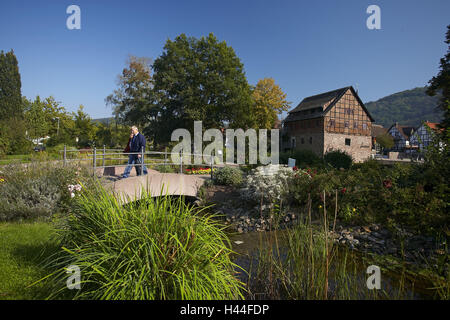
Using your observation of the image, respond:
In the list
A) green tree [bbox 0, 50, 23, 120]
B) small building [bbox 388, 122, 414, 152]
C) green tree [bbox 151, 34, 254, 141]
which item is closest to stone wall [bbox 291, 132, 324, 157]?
green tree [bbox 151, 34, 254, 141]

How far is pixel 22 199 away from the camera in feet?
23.3

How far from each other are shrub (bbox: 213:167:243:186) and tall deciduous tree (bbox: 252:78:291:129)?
23.1 meters

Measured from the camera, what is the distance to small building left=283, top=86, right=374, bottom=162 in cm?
3406

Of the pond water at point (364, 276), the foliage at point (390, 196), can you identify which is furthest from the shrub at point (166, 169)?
the pond water at point (364, 276)

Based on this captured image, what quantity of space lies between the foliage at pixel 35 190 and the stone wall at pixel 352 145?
31.4 m

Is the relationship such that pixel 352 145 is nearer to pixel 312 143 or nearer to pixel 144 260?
pixel 312 143

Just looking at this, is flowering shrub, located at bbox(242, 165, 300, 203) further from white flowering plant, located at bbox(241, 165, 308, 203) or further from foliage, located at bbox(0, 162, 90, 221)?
foliage, located at bbox(0, 162, 90, 221)

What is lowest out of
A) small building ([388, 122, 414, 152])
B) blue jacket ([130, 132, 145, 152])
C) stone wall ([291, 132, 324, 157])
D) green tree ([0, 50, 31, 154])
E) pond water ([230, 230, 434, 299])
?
pond water ([230, 230, 434, 299])

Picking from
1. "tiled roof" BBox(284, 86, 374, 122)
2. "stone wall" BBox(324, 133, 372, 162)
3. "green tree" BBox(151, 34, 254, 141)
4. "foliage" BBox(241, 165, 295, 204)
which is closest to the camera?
"foliage" BBox(241, 165, 295, 204)

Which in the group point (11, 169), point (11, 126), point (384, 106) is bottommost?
point (11, 169)

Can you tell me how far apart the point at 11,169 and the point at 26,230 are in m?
3.75
